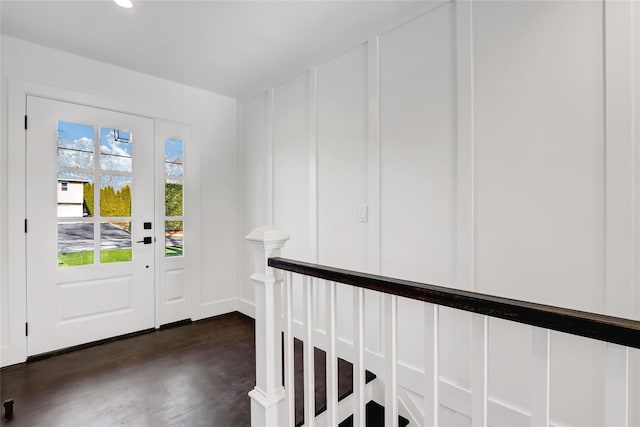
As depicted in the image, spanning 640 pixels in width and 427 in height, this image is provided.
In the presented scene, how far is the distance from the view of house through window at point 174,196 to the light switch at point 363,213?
1.95 m

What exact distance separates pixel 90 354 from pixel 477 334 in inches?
117

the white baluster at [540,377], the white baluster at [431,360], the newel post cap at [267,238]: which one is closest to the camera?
the white baluster at [540,377]

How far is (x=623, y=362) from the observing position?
0.68m

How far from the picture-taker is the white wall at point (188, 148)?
7.88 feet

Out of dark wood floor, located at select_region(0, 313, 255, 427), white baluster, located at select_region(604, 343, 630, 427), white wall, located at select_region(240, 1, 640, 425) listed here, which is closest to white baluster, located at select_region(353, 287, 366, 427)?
white baluster, located at select_region(604, 343, 630, 427)

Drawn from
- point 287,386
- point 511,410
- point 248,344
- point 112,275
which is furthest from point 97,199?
point 511,410

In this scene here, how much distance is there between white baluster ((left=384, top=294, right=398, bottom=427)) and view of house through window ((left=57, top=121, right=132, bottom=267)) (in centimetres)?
277

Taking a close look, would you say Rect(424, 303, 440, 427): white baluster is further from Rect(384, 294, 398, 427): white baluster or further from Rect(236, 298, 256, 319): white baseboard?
Rect(236, 298, 256, 319): white baseboard

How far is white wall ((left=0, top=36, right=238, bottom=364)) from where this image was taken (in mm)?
2402

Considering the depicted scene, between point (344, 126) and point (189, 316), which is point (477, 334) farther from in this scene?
point (189, 316)

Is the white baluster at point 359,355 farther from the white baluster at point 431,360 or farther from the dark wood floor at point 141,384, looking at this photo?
the dark wood floor at point 141,384

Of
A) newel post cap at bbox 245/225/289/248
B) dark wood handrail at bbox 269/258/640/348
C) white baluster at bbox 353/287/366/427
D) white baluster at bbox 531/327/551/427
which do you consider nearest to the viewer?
dark wood handrail at bbox 269/258/640/348

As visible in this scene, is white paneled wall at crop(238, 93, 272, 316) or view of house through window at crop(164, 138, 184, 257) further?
white paneled wall at crop(238, 93, 272, 316)

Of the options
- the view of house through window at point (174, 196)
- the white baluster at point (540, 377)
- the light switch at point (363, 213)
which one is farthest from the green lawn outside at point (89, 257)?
the white baluster at point (540, 377)
